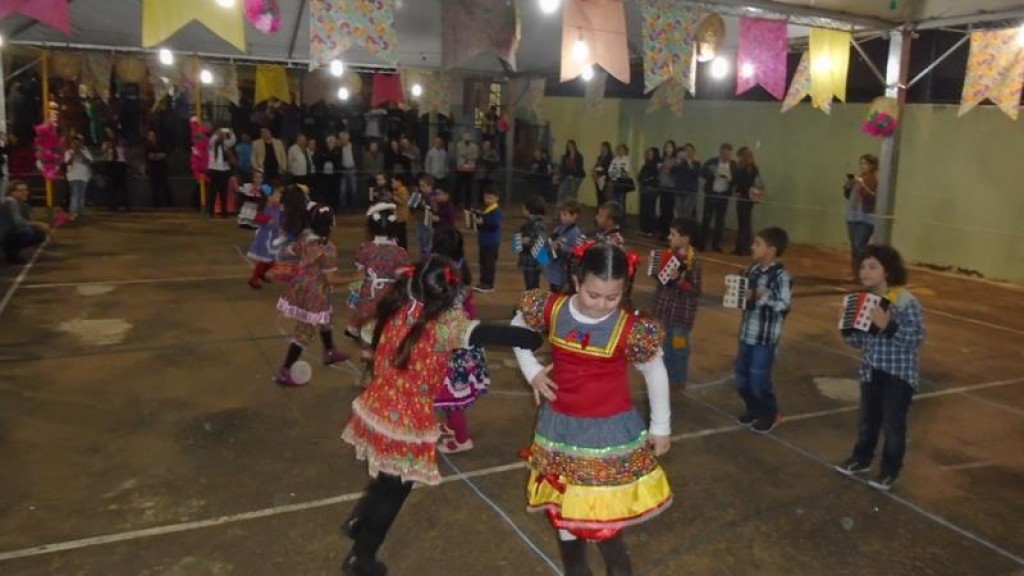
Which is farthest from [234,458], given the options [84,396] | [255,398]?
[84,396]

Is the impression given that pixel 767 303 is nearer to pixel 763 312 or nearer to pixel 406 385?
pixel 763 312

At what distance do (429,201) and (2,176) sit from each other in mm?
7232

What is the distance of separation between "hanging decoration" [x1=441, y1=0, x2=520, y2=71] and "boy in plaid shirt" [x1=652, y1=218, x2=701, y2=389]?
269 inches

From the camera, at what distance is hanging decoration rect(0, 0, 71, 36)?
671cm

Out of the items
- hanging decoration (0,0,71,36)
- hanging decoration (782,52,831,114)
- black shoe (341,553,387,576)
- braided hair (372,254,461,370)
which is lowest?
black shoe (341,553,387,576)

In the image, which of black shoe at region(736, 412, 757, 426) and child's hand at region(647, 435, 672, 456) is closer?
child's hand at region(647, 435, 672, 456)

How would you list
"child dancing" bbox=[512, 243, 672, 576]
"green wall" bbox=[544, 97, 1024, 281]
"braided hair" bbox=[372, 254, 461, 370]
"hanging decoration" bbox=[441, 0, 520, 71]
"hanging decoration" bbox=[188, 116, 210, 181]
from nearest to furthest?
"child dancing" bbox=[512, 243, 672, 576], "braided hair" bbox=[372, 254, 461, 370], "green wall" bbox=[544, 97, 1024, 281], "hanging decoration" bbox=[441, 0, 520, 71], "hanging decoration" bbox=[188, 116, 210, 181]

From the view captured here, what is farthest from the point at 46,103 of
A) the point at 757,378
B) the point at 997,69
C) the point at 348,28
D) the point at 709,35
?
the point at 997,69

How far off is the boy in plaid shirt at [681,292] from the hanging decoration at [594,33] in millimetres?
4720

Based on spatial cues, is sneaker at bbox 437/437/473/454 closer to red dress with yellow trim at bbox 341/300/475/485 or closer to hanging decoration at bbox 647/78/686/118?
red dress with yellow trim at bbox 341/300/475/485

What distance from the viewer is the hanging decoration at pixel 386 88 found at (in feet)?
61.3

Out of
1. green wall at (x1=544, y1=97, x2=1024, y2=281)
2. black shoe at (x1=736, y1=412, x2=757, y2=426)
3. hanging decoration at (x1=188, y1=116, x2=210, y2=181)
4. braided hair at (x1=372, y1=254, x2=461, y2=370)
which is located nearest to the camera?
braided hair at (x1=372, y1=254, x2=461, y2=370)

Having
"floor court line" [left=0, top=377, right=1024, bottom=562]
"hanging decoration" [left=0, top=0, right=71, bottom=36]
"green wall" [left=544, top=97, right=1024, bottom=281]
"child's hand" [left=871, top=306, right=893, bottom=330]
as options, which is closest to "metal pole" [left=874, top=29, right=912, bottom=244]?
"green wall" [left=544, top=97, right=1024, bottom=281]

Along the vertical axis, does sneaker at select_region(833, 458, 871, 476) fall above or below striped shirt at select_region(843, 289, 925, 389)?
below
